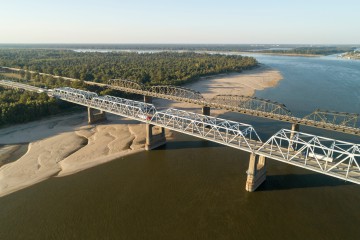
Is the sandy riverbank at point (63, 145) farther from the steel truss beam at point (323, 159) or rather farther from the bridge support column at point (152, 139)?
the steel truss beam at point (323, 159)

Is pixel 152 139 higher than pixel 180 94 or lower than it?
lower

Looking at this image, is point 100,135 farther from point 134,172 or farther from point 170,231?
point 170,231

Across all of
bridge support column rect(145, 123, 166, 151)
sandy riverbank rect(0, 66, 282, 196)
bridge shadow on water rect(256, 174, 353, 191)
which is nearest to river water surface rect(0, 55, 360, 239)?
bridge shadow on water rect(256, 174, 353, 191)

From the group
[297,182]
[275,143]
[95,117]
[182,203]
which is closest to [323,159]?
[297,182]

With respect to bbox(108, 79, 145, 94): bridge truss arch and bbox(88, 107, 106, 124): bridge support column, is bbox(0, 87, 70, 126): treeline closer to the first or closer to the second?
bbox(88, 107, 106, 124): bridge support column

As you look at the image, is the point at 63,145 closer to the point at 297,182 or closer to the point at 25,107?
the point at 25,107

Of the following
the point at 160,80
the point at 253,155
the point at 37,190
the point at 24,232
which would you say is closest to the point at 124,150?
the point at 37,190

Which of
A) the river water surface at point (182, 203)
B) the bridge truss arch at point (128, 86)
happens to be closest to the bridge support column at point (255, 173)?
the river water surface at point (182, 203)
